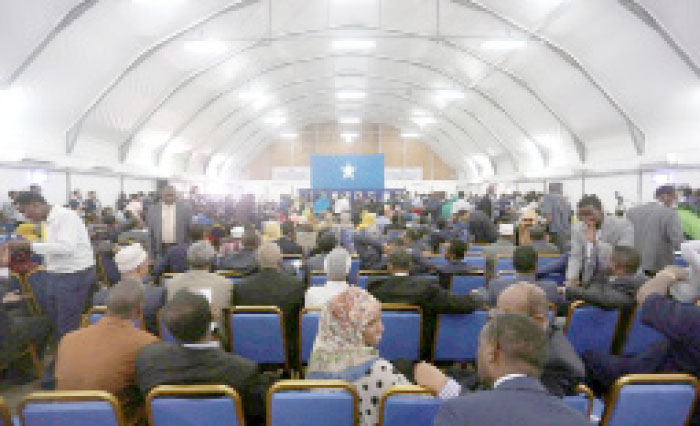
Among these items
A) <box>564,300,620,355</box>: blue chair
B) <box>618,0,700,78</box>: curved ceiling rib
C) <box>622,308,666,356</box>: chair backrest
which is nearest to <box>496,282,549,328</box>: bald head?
<box>564,300,620,355</box>: blue chair

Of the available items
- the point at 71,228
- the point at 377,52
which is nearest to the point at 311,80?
the point at 377,52

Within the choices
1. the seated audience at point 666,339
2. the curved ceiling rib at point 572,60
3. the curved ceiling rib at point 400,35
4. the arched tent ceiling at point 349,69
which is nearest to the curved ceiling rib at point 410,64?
the arched tent ceiling at point 349,69

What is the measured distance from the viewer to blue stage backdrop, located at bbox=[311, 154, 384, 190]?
19.8 meters

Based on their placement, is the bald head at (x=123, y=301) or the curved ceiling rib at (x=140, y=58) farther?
the curved ceiling rib at (x=140, y=58)

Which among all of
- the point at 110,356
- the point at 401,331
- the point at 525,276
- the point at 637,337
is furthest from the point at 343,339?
the point at 637,337

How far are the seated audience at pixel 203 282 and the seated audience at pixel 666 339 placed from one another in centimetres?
280

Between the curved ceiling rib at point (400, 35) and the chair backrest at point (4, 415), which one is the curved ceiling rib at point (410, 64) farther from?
the chair backrest at point (4, 415)

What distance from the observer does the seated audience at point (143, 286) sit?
390 cm

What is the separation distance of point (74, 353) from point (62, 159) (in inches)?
604

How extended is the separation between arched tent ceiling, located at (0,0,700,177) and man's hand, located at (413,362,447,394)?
35.4 feet

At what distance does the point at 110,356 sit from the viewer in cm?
254

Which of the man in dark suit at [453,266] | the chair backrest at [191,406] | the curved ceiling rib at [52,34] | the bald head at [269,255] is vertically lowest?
the chair backrest at [191,406]

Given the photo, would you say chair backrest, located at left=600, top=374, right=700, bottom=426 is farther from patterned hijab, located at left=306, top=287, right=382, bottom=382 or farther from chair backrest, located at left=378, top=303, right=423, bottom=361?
chair backrest, located at left=378, top=303, right=423, bottom=361

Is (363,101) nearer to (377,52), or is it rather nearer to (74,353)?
(377,52)
